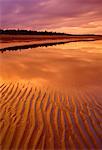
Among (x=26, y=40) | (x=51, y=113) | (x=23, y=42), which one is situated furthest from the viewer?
(x=26, y=40)

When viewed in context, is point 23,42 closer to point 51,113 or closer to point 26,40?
point 26,40

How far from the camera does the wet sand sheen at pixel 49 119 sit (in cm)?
467

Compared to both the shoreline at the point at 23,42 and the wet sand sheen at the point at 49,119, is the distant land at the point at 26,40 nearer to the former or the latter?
the shoreline at the point at 23,42

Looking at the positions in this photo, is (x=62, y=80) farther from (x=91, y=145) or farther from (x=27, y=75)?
(x=91, y=145)

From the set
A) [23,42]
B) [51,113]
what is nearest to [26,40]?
[23,42]

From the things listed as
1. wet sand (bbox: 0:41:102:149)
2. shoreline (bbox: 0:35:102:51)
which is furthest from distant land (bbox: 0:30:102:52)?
wet sand (bbox: 0:41:102:149)

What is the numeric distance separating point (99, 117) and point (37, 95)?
88.5 inches

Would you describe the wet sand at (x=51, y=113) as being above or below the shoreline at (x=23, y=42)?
above

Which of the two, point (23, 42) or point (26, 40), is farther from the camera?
point (26, 40)

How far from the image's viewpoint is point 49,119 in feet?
18.6

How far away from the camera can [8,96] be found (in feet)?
24.6

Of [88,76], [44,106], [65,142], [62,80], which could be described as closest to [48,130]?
[65,142]

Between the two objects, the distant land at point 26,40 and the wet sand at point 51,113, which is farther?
the distant land at point 26,40

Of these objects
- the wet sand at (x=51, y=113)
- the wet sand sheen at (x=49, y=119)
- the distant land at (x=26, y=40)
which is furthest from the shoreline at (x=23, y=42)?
the wet sand sheen at (x=49, y=119)
